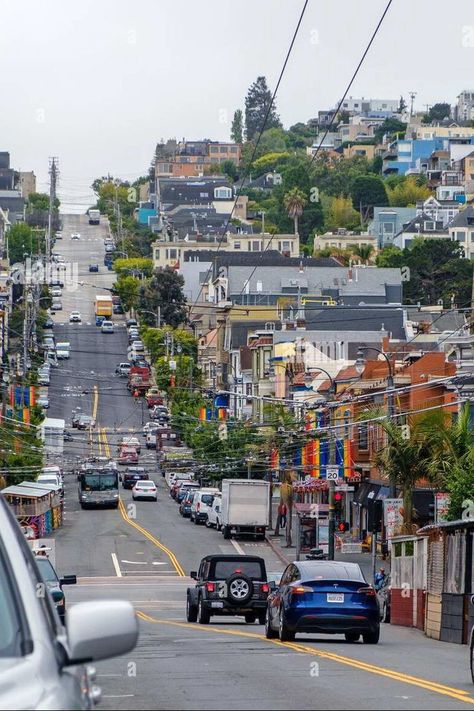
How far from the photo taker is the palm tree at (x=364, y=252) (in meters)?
186

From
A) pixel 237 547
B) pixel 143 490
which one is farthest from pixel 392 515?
pixel 143 490

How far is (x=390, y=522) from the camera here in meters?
50.5

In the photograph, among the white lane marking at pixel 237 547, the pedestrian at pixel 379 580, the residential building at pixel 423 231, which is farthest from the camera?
the residential building at pixel 423 231

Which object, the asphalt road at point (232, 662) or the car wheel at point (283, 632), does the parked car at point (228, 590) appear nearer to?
the asphalt road at point (232, 662)

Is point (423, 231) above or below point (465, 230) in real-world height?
above

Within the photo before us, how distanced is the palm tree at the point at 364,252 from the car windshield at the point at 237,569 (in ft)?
497

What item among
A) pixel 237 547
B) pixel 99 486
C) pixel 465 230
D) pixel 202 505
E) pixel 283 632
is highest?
pixel 465 230

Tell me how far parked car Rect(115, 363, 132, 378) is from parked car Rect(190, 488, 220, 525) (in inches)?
2131

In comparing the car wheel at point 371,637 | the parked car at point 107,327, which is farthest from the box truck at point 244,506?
the parked car at point 107,327

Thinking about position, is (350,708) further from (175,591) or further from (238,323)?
(238,323)

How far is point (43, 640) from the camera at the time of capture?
640cm

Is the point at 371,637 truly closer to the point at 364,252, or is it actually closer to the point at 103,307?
the point at 103,307

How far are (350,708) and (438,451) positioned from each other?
3876cm

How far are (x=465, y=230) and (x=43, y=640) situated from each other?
18409cm
